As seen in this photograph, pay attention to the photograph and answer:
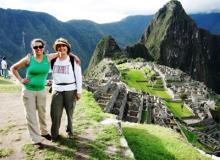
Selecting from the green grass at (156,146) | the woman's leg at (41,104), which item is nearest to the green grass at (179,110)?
the green grass at (156,146)

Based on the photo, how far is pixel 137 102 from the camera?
133ft

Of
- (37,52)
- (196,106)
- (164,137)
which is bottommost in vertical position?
(196,106)

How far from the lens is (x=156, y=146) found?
1150cm

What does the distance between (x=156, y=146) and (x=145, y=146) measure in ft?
1.15

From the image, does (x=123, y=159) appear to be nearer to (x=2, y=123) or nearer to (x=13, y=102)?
(x=2, y=123)

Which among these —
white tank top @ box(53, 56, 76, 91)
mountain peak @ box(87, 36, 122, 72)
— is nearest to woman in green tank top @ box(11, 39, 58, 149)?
white tank top @ box(53, 56, 76, 91)

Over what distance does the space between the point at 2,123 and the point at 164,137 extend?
4.95 metres

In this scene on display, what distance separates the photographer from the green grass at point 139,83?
254 feet

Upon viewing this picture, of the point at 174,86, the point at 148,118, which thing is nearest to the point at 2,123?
the point at 148,118

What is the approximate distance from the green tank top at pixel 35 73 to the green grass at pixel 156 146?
3.28m

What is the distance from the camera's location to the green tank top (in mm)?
9375

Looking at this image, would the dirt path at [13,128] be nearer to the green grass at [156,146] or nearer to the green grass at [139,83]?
the green grass at [156,146]

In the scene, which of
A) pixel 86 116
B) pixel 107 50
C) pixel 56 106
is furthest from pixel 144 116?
pixel 107 50

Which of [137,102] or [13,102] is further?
[137,102]
